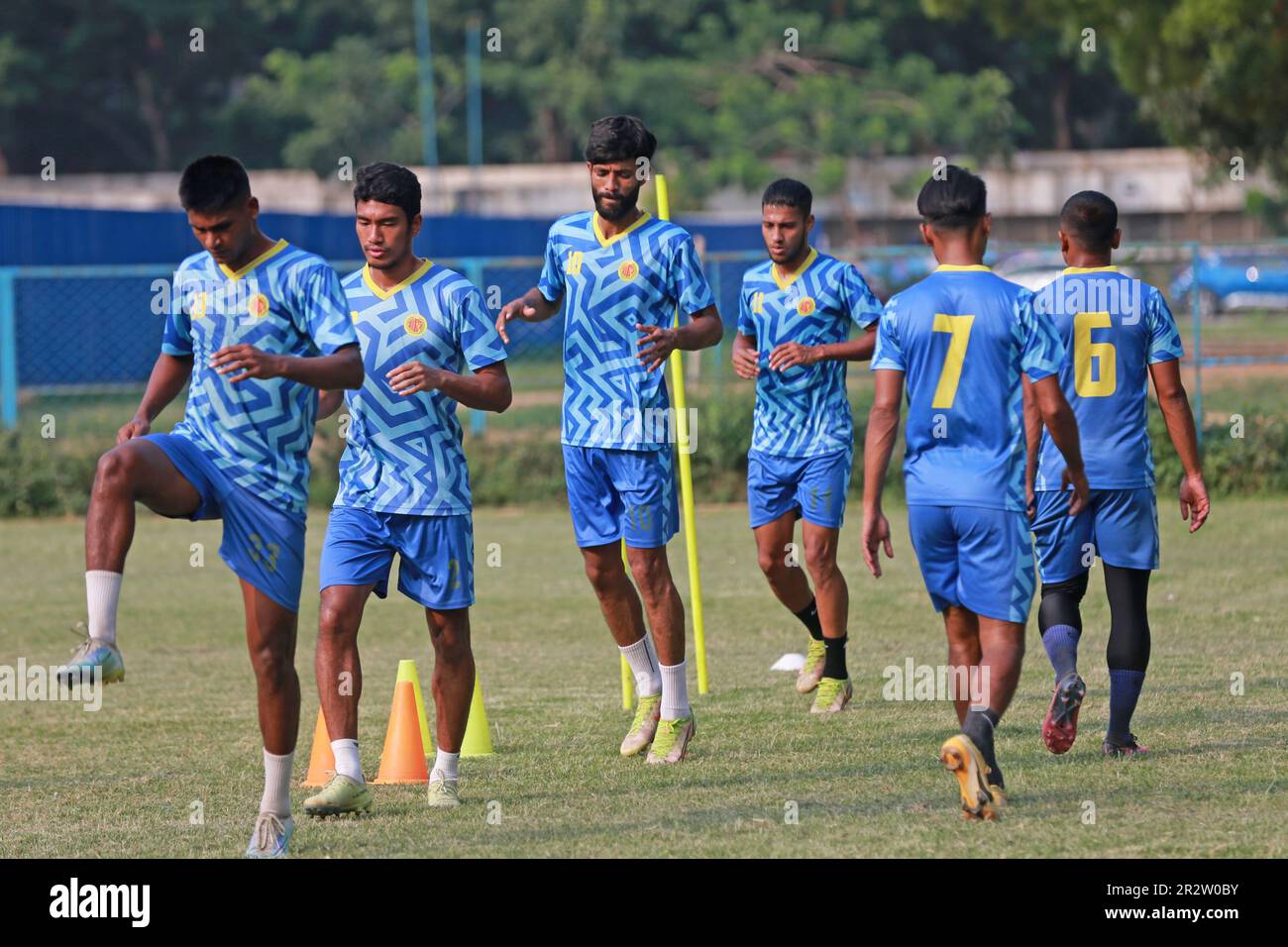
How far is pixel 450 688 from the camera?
23.6ft

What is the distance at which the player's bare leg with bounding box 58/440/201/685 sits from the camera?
545 cm

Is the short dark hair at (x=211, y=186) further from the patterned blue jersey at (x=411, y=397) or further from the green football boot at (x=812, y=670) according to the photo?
the green football boot at (x=812, y=670)

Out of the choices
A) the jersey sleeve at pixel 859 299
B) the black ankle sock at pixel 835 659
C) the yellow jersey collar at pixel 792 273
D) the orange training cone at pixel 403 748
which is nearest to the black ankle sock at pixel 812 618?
the black ankle sock at pixel 835 659

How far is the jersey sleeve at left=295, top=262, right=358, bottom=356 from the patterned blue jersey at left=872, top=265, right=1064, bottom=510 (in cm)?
174

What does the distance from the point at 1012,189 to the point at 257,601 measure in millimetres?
52392

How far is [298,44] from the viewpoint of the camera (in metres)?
67.2

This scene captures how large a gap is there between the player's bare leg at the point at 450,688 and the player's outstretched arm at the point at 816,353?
233 centimetres

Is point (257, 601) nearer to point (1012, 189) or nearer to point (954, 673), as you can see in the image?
point (954, 673)

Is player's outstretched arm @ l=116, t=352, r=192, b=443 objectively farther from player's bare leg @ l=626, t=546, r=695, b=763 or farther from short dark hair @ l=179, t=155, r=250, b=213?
player's bare leg @ l=626, t=546, r=695, b=763

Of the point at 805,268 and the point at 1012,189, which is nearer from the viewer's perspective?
the point at 805,268

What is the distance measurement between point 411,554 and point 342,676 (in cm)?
49

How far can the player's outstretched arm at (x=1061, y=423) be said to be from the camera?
21.5 feet

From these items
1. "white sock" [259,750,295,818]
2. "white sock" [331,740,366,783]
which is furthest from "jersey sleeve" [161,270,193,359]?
"white sock" [331,740,366,783]

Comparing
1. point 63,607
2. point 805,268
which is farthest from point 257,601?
point 63,607
